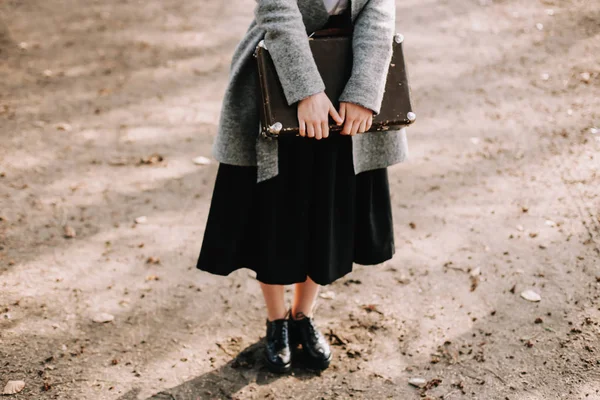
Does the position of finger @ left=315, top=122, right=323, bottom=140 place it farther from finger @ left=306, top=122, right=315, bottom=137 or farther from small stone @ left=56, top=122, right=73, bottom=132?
small stone @ left=56, top=122, right=73, bottom=132

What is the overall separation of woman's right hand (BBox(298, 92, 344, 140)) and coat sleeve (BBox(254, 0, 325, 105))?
0.03m

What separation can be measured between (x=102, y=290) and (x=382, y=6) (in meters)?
2.05

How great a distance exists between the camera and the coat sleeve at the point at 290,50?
1914 mm

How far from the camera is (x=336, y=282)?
3197mm

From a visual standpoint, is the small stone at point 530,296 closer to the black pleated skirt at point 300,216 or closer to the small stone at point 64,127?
the black pleated skirt at point 300,216

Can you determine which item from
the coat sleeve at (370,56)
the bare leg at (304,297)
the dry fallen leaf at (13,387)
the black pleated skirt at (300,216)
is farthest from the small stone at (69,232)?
the coat sleeve at (370,56)

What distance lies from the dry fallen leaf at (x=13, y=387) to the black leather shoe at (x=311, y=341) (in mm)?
1179

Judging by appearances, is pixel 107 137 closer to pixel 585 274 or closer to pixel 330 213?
pixel 330 213

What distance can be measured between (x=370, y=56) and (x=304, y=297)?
1.15m

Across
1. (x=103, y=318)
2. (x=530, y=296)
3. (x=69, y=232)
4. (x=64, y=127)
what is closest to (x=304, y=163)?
(x=103, y=318)

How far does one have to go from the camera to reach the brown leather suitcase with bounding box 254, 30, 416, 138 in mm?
1958

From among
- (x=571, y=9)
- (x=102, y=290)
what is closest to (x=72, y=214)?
(x=102, y=290)

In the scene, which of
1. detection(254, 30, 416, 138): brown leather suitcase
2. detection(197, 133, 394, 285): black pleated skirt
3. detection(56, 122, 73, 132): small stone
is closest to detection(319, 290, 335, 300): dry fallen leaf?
detection(197, 133, 394, 285): black pleated skirt

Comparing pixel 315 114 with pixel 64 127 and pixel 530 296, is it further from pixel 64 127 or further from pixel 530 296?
pixel 64 127
